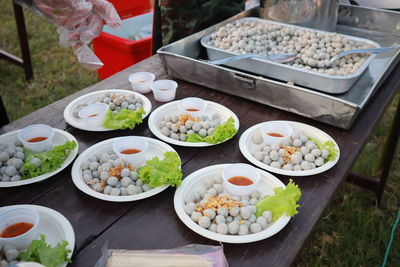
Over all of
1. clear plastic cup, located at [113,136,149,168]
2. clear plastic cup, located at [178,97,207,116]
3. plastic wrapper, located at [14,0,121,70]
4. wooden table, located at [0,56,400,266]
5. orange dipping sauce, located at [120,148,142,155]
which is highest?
plastic wrapper, located at [14,0,121,70]

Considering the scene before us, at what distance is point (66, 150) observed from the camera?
1.09 metres

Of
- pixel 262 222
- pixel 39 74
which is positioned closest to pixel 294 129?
pixel 262 222

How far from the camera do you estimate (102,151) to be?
43.5 inches

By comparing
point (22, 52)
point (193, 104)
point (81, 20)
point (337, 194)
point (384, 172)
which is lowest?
point (337, 194)

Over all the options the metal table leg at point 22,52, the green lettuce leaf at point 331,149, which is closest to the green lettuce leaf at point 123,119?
the green lettuce leaf at point 331,149

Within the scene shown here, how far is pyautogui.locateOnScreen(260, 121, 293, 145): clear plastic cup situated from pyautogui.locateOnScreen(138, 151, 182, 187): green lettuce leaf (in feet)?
0.93

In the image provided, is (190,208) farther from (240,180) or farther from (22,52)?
(22,52)

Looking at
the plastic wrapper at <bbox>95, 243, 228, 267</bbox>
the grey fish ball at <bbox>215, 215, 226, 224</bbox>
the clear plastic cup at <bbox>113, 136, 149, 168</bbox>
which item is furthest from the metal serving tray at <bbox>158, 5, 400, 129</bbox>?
the plastic wrapper at <bbox>95, 243, 228, 267</bbox>

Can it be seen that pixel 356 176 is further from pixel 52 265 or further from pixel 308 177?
pixel 52 265

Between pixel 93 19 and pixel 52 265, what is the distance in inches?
31.5

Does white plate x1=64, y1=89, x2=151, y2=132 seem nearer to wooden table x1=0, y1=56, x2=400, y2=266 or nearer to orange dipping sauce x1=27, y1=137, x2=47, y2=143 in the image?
wooden table x1=0, y1=56, x2=400, y2=266

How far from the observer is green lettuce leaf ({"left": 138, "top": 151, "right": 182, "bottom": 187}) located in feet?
3.11

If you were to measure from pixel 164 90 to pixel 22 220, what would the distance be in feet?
2.23

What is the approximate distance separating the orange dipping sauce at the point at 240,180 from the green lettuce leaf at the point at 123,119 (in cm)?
39
